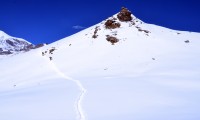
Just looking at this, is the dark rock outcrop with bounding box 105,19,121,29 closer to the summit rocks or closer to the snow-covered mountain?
the snow-covered mountain

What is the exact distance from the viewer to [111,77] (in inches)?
1382

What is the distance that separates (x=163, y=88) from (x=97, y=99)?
22.2ft

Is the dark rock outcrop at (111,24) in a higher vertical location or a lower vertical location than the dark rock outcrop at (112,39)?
higher

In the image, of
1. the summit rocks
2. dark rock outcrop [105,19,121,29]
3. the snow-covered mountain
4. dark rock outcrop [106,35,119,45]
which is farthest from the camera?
the summit rocks

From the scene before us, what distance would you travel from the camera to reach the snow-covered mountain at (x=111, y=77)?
16.0 metres

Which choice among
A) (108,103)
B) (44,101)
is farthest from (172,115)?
(44,101)

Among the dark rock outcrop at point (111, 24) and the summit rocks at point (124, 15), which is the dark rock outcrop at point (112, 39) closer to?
the dark rock outcrop at point (111, 24)

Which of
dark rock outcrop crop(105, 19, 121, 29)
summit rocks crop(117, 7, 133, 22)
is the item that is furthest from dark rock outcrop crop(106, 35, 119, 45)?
summit rocks crop(117, 7, 133, 22)

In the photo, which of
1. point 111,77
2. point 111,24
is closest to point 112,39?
point 111,24

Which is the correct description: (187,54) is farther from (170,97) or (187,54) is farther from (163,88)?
→ (170,97)

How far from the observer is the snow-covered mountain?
52.5ft

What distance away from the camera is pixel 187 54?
4584cm

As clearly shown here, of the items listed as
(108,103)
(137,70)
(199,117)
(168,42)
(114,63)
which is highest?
(168,42)

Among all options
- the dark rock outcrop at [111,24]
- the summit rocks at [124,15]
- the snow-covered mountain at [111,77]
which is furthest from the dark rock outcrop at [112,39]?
the summit rocks at [124,15]
